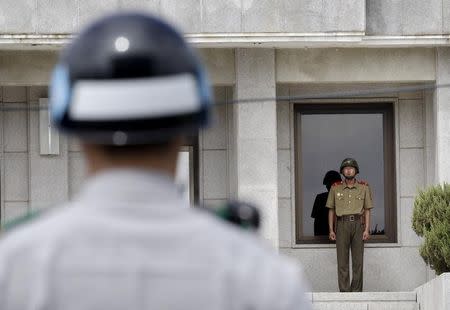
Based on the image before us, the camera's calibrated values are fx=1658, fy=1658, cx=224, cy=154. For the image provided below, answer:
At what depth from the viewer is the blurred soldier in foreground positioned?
202 centimetres

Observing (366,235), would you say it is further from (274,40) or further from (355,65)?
(274,40)

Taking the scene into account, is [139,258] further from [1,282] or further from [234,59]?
[234,59]

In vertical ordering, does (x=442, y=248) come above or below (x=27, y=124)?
below

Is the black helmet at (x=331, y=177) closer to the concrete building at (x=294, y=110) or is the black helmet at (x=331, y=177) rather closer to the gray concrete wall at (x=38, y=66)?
the concrete building at (x=294, y=110)

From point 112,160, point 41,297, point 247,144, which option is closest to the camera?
point 41,297

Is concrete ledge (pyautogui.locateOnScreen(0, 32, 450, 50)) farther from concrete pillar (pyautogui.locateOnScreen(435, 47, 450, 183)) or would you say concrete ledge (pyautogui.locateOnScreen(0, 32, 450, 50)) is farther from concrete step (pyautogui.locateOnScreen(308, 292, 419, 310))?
concrete step (pyautogui.locateOnScreen(308, 292, 419, 310))

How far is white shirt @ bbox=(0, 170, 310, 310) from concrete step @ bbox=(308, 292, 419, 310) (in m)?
17.9

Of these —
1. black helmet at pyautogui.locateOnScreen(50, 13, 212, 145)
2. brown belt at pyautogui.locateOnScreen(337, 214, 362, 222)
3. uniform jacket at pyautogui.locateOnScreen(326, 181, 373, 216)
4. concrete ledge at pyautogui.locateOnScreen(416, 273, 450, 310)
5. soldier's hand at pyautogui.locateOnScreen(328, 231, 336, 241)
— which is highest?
black helmet at pyautogui.locateOnScreen(50, 13, 212, 145)

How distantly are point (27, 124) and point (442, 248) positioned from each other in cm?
711

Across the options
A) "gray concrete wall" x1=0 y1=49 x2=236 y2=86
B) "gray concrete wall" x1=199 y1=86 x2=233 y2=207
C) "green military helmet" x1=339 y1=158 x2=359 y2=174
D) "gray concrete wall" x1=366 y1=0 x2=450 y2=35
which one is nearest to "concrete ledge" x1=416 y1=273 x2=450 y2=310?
"green military helmet" x1=339 y1=158 x2=359 y2=174

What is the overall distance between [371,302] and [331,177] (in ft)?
10.9

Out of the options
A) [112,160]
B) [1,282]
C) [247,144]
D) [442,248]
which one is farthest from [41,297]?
[247,144]

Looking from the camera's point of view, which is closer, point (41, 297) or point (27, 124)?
point (41, 297)

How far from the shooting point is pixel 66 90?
7.05ft
